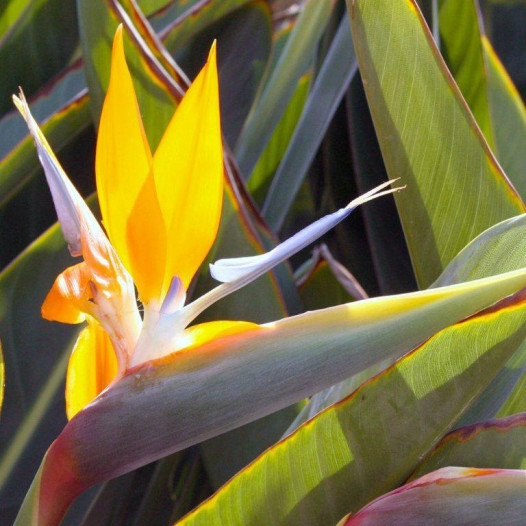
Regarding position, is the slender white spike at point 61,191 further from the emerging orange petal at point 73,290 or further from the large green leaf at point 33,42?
the large green leaf at point 33,42

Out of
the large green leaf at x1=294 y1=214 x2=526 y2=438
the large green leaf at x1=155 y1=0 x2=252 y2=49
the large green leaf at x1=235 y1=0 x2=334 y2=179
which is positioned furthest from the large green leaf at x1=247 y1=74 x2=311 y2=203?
the large green leaf at x1=294 y1=214 x2=526 y2=438

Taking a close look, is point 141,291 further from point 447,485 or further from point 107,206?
point 447,485

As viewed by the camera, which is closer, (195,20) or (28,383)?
(28,383)

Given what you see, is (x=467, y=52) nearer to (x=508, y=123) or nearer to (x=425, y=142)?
(x=508, y=123)

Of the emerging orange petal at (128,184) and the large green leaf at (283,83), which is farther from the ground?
→ the large green leaf at (283,83)

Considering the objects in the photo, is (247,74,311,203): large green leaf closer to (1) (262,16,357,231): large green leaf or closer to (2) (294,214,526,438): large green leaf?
(1) (262,16,357,231): large green leaf

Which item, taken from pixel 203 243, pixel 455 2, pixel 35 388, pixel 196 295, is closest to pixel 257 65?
pixel 455 2

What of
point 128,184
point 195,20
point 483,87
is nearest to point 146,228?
point 128,184

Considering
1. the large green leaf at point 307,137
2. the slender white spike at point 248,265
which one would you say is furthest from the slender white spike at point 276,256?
the large green leaf at point 307,137
